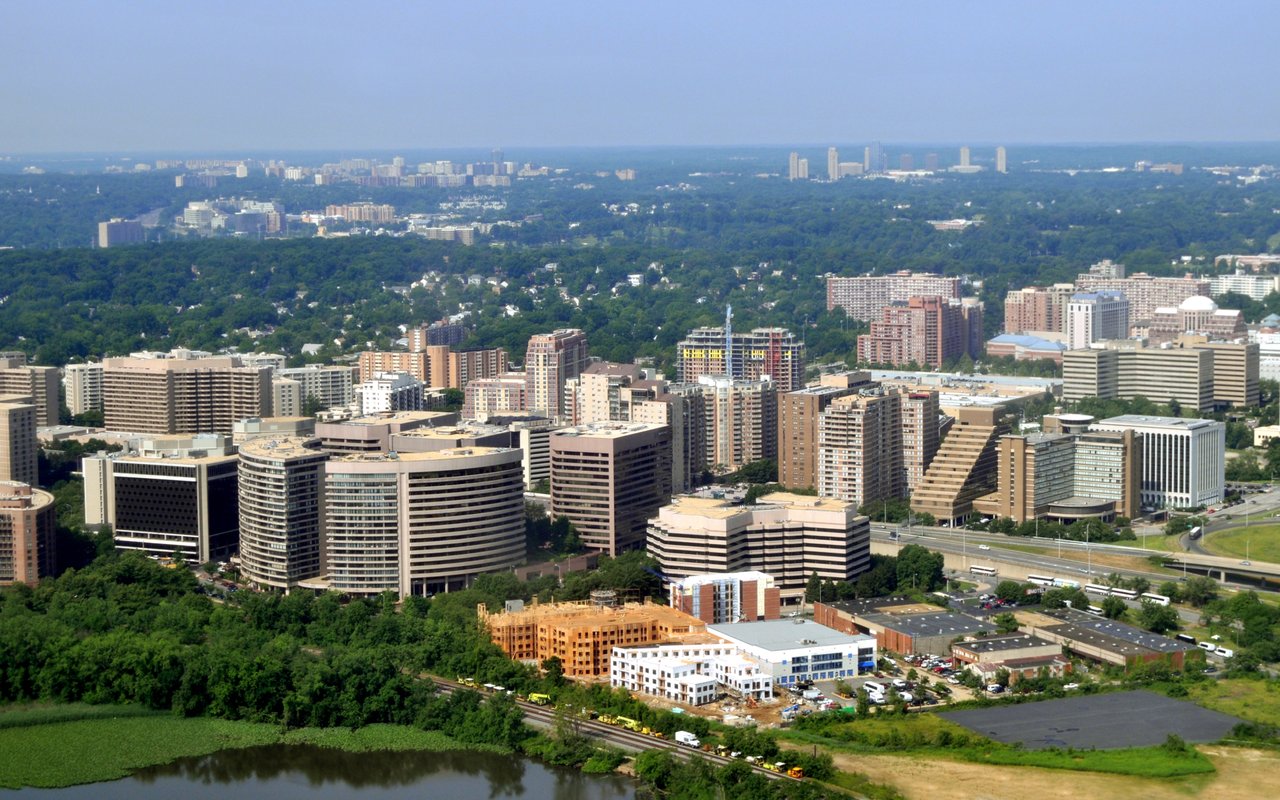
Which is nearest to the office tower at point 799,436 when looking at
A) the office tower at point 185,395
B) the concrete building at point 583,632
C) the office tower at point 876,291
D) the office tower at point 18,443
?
the office tower at point 185,395

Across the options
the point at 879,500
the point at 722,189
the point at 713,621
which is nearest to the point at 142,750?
the point at 713,621

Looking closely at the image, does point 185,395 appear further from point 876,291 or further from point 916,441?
point 876,291

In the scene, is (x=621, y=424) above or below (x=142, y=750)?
above

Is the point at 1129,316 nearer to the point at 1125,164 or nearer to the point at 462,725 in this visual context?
the point at 462,725

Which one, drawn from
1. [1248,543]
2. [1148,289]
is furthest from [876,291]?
[1248,543]

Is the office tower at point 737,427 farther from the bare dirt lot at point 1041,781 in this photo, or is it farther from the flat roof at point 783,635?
the bare dirt lot at point 1041,781

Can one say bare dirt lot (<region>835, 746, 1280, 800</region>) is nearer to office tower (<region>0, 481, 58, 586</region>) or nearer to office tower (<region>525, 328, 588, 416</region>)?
office tower (<region>0, 481, 58, 586</region>)
